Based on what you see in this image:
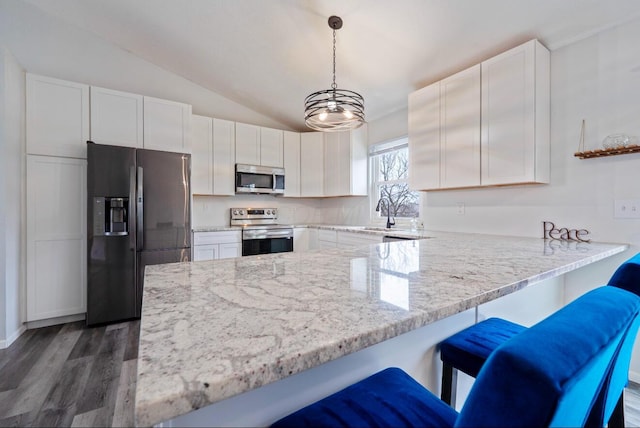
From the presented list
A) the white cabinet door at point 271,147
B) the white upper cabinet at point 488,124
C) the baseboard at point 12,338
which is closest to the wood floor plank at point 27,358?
the baseboard at point 12,338

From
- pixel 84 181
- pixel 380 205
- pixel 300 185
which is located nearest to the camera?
pixel 84 181

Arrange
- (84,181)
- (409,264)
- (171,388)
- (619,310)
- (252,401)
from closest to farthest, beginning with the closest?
(171,388) → (619,310) → (252,401) → (409,264) → (84,181)

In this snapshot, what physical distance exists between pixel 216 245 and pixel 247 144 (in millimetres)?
1460

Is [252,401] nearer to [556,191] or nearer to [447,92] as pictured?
[556,191]

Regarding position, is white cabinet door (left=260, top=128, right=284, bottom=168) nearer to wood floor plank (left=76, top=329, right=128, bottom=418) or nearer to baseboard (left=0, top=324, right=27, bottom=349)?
wood floor plank (left=76, top=329, right=128, bottom=418)

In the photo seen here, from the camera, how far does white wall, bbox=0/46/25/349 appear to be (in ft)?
7.59

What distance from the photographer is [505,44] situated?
2.21 meters

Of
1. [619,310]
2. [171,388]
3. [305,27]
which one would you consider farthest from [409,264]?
[305,27]

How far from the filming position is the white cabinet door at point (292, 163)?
14.0ft

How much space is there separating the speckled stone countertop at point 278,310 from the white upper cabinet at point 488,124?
1.15m

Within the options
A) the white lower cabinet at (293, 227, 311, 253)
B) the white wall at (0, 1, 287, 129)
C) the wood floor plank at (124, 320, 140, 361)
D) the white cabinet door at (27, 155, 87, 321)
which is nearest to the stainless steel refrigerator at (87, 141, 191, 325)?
the wood floor plank at (124, 320, 140, 361)

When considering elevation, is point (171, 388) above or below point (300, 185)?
below

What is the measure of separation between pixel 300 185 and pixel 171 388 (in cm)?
409

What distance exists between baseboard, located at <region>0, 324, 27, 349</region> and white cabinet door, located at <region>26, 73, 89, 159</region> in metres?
1.61
